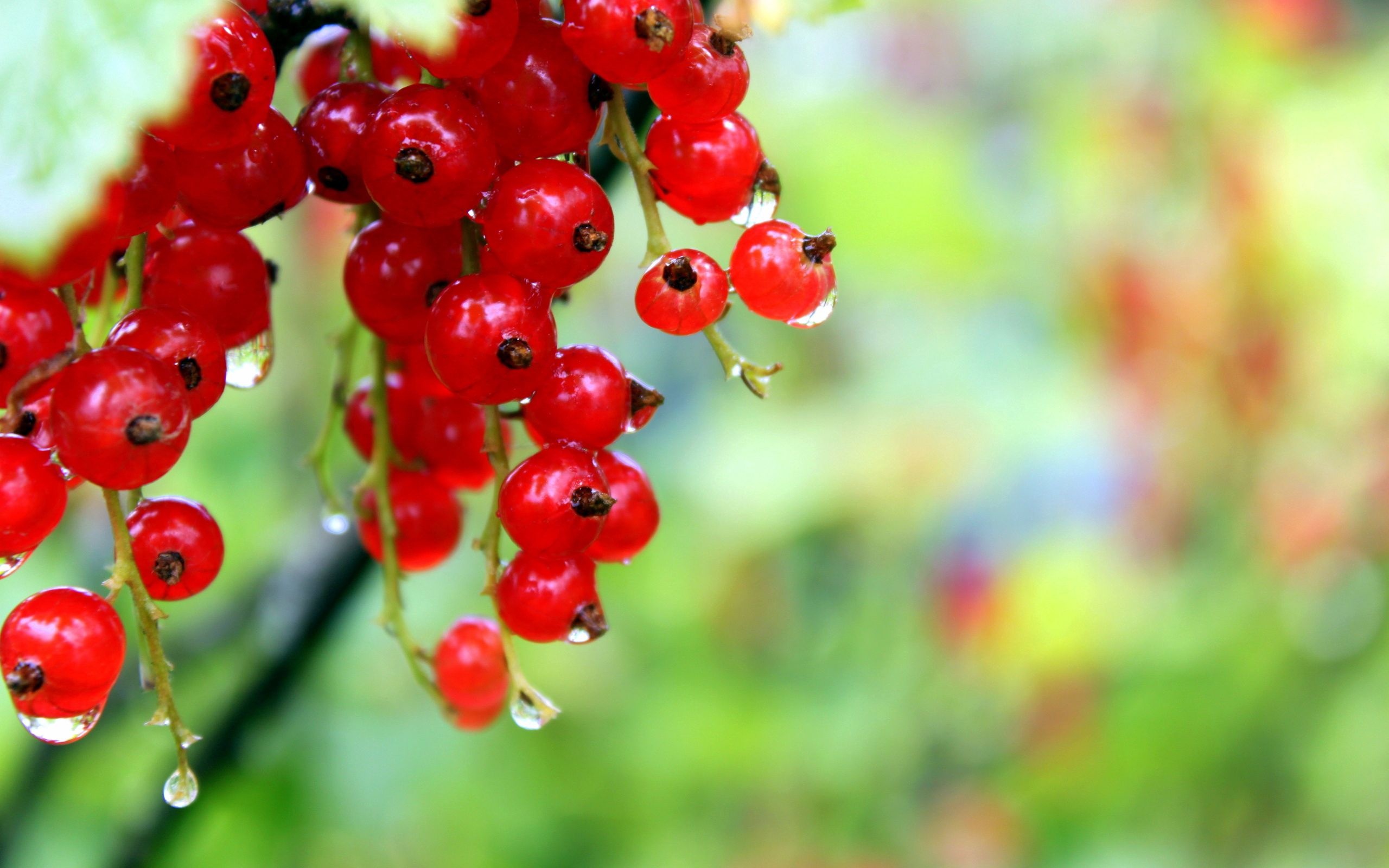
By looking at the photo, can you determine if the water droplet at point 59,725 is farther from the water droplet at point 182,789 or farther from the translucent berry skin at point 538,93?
the translucent berry skin at point 538,93

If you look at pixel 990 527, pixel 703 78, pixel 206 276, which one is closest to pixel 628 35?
pixel 703 78

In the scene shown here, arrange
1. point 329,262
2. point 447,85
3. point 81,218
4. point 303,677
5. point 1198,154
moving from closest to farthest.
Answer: point 81,218, point 447,85, point 303,677, point 329,262, point 1198,154

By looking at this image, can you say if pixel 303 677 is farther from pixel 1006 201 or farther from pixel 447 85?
pixel 1006 201

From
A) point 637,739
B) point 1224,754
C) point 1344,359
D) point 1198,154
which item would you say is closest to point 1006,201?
point 1198,154

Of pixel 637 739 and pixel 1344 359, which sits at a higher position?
pixel 1344 359

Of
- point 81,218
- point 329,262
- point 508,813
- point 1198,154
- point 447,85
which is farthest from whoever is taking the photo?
point 1198,154

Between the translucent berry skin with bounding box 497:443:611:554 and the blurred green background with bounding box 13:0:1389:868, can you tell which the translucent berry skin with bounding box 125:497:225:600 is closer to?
the translucent berry skin with bounding box 497:443:611:554

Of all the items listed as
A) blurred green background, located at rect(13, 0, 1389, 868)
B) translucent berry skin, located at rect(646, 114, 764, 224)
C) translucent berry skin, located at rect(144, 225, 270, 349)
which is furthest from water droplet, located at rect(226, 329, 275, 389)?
blurred green background, located at rect(13, 0, 1389, 868)
